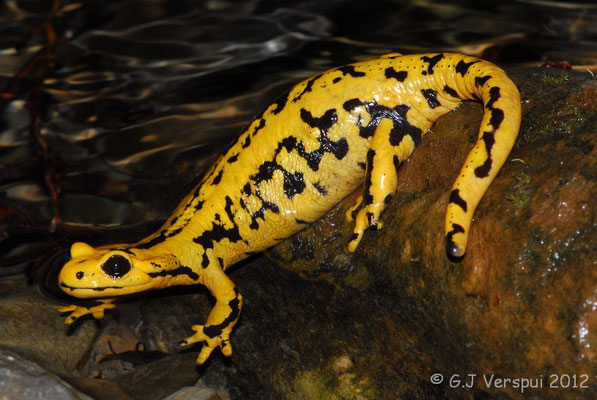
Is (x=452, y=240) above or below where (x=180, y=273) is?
above

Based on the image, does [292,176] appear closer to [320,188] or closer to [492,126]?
[320,188]

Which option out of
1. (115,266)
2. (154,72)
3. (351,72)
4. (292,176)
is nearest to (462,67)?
(351,72)

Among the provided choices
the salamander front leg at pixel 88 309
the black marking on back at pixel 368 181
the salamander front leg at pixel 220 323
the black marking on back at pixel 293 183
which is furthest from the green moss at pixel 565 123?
the salamander front leg at pixel 88 309

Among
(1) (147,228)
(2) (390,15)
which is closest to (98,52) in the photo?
(1) (147,228)

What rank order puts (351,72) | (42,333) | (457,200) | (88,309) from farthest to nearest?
(88,309)
(42,333)
(351,72)
(457,200)

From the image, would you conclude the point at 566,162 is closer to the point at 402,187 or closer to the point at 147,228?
the point at 402,187

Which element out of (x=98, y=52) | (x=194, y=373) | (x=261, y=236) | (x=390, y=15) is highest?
(x=390, y=15)

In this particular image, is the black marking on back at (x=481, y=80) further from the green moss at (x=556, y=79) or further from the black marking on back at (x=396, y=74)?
the black marking on back at (x=396, y=74)
